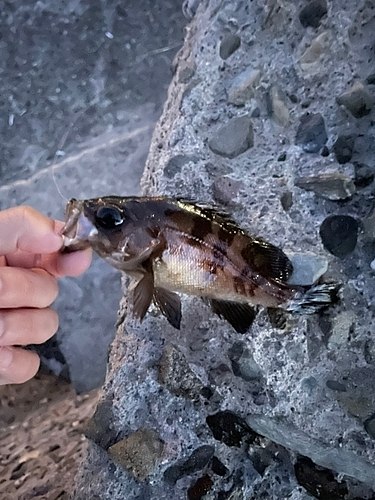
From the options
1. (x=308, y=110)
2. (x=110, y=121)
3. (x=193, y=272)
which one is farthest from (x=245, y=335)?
(x=110, y=121)

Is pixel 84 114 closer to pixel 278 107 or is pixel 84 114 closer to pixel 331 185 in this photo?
pixel 278 107

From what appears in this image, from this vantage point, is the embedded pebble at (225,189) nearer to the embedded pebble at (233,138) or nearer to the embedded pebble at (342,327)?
the embedded pebble at (233,138)

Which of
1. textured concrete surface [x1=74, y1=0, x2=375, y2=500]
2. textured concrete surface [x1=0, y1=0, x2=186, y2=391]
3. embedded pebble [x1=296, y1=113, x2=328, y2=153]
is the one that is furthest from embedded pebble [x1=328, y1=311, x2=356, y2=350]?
textured concrete surface [x1=0, y1=0, x2=186, y2=391]

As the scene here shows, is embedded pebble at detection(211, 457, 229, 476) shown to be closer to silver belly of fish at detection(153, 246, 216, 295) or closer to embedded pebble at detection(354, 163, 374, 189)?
silver belly of fish at detection(153, 246, 216, 295)

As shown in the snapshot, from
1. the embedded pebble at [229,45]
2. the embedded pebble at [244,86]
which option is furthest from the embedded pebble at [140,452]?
the embedded pebble at [229,45]

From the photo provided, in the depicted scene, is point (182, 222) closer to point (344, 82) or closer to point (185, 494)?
point (344, 82)

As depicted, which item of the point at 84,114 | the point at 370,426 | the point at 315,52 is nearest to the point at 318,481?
the point at 370,426
